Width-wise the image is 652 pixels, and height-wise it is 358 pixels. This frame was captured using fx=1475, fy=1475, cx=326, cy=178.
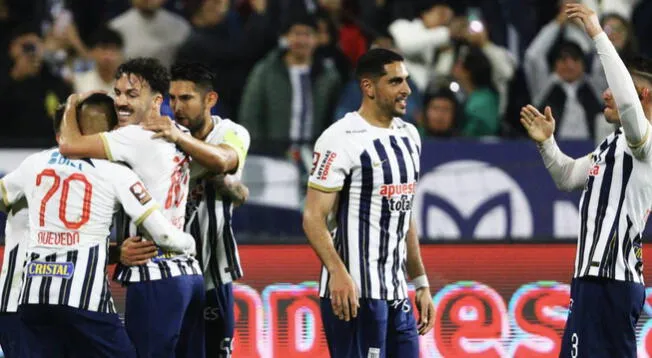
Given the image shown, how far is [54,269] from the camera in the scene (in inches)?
274

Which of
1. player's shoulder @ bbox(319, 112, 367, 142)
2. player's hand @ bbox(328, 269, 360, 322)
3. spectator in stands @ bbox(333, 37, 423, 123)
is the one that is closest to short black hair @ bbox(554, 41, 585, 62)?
spectator in stands @ bbox(333, 37, 423, 123)

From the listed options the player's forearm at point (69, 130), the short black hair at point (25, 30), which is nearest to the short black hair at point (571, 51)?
the short black hair at point (25, 30)

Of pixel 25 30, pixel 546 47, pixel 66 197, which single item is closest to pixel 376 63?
pixel 66 197

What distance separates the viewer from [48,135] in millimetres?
12352

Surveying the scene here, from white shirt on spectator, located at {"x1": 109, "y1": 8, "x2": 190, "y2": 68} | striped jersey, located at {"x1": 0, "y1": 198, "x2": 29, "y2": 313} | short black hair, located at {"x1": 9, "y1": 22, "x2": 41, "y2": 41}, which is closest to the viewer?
striped jersey, located at {"x1": 0, "y1": 198, "x2": 29, "y2": 313}

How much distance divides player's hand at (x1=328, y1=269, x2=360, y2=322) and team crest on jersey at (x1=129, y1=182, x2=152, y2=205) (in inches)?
40.1

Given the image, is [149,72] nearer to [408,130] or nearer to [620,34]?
[408,130]

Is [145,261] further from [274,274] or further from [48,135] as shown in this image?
[48,135]

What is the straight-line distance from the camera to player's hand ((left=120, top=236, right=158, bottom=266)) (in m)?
7.22

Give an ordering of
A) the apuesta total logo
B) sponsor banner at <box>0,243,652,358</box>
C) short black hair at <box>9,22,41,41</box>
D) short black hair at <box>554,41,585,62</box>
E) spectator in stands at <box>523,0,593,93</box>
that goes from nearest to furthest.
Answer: sponsor banner at <box>0,243,652,358</box>, the apuesta total logo, short black hair at <box>554,41,585,62</box>, short black hair at <box>9,22,41,41</box>, spectator in stands at <box>523,0,593,93</box>

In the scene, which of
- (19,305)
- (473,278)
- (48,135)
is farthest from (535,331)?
(48,135)

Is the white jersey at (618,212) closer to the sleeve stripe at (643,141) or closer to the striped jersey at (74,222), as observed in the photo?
the sleeve stripe at (643,141)

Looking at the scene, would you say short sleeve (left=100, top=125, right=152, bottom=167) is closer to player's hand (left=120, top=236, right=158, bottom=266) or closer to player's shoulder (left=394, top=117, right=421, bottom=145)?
player's hand (left=120, top=236, right=158, bottom=266)

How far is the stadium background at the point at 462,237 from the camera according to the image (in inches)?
351
